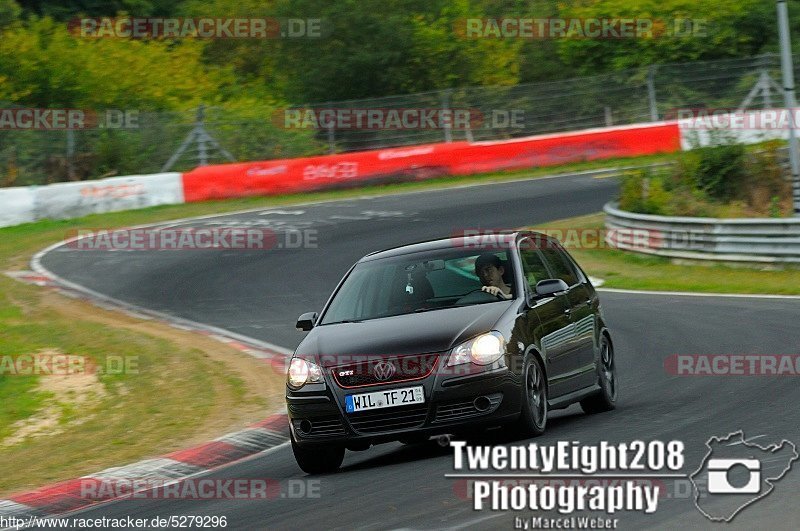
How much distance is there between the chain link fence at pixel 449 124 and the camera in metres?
37.0

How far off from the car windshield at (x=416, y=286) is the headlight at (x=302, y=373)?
743 mm

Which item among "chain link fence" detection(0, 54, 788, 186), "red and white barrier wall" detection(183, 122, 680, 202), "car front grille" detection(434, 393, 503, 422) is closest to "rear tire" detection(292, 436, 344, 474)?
"car front grille" detection(434, 393, 503, 422)

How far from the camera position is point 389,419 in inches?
349

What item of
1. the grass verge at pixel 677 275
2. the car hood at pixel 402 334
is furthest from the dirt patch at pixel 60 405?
the grass verge at pixel 677 275

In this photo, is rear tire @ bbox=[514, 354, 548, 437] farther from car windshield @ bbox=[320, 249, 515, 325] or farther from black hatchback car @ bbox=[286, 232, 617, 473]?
car windshield @ bbox=[320, 249, 515, 325]

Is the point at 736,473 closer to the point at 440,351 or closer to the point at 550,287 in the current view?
the point at 440,351

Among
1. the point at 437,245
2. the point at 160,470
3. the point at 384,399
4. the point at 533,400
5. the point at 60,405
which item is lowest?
the point at 60,405

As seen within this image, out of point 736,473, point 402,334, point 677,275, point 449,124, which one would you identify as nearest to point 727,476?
point 736,473

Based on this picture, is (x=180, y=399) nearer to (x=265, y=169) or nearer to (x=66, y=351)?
(x=66, y=351)

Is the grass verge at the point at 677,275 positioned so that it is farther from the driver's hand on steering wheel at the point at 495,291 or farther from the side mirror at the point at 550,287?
the driver's hand on steering wheel at the point at 495,291

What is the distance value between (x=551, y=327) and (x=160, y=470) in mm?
3184

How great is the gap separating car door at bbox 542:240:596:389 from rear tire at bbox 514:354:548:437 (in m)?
0.81

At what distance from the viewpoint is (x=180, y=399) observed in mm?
13836

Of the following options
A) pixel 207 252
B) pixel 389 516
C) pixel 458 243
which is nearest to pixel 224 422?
pixel 458 243
